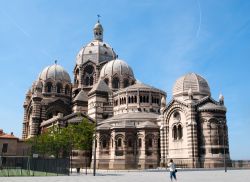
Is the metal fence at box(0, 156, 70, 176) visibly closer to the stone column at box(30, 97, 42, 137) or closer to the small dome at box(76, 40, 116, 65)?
the stone column at box(30, 97, 42, 137)

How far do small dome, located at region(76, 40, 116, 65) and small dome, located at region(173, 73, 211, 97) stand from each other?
31300mm

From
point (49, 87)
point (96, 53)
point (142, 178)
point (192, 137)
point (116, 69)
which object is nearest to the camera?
point (142, 178)

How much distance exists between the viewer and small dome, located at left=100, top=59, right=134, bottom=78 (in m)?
77.6

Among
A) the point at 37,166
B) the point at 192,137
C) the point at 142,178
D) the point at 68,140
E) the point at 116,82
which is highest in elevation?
the point at 116,82

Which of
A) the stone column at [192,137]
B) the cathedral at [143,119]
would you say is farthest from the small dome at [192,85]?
the stone column at [192,137]

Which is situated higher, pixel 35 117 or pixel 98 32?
pixel 98 32

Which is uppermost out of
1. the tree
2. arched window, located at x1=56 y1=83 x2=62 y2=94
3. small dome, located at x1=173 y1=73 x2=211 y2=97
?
arched window, located at x1=56 y1=83 x2=62 y2=94

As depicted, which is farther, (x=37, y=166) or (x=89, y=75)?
(x=89, y=75)

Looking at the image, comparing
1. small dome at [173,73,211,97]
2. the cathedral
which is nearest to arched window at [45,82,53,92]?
the cathedral

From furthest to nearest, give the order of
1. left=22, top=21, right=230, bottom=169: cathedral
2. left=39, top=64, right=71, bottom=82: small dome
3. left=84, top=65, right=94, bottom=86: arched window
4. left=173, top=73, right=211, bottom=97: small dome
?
left=84, top=65, right=94, bottom=86: arched window
left=39, top=64, right=71, bottom=82: small dome
left=173, top=73, right=211, bottom=97: small dome
left=22, top=21, right=230, bottom=169: cathedral

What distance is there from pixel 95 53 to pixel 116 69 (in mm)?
11359

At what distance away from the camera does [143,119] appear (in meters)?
57.8

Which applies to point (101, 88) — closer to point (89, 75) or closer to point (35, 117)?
point (89, 75)

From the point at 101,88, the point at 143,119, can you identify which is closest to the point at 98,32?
the point at 101,88
